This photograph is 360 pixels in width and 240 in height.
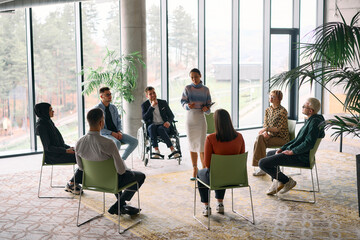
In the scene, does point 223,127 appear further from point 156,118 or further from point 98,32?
point 98,32

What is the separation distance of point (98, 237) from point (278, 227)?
1879mm

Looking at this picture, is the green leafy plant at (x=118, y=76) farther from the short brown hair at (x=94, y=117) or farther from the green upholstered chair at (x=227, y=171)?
the green upholstered chair at (x=227, y=171)

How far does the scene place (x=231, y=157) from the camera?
4.84m

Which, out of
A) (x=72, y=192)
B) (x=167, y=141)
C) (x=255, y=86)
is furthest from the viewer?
(x=255, y=86)

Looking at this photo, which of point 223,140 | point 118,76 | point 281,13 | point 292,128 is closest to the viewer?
point 223,140

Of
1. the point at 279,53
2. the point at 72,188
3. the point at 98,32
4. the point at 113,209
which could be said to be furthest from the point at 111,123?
the point at 279,53

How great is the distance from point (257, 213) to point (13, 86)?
18.3 feet

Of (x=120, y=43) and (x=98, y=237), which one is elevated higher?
(x=120, y=43)

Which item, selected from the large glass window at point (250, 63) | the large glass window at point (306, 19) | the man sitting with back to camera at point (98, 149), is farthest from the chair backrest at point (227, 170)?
the large glass window at point (306, 19)

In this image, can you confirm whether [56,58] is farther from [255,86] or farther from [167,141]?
[255,86]

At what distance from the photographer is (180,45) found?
1057cm

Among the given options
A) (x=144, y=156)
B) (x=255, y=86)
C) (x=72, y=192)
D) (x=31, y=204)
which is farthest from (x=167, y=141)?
(x=255, y=86)

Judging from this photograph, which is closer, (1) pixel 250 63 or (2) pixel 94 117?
(2) pixel 94 117

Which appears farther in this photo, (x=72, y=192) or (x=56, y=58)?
(x=56, y=58)
